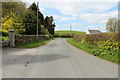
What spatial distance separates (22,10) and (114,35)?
15.5m

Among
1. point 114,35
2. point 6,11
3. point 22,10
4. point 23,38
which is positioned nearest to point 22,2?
point 22,10

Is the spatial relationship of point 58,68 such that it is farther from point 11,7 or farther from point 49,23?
point 49,23

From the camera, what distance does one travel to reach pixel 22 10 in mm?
21219

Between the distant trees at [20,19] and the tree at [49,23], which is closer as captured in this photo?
the distant trees at [20,19]

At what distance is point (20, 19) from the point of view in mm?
26891

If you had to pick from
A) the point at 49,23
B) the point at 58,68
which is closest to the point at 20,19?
the point at 58,68

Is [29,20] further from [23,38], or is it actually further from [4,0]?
[4,0]

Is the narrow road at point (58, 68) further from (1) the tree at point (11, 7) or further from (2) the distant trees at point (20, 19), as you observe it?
(2) the distant trees at point (20, 19)

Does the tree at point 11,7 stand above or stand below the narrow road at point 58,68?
above

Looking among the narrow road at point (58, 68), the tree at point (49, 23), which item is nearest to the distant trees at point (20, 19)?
the tree at point (49, 23)

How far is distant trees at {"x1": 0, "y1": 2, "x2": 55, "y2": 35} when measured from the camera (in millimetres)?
19081

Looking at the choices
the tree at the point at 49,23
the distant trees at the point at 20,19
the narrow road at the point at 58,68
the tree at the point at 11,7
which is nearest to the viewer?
the narrow road at the point at 58,68

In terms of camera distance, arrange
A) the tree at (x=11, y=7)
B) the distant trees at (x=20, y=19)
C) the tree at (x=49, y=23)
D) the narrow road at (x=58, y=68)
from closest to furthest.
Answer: the narrow road at (x=58, y=68) < the tree at (x=11, y=7) < the distant trees at (x=20, y=19) < the tree at (x=49, y=23)

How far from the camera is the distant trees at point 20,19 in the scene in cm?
1908
